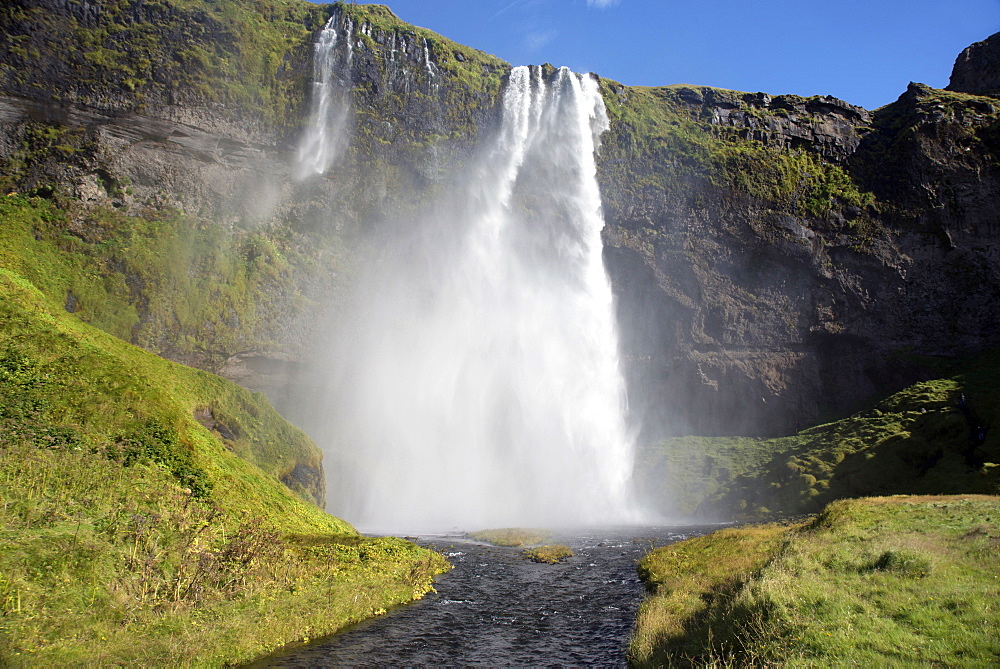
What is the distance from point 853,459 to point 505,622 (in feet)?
131

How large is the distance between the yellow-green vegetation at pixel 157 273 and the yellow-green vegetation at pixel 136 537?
18464 millimetres

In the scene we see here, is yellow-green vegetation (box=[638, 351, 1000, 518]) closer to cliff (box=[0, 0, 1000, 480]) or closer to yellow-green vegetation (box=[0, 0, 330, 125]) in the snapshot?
cliff (box=[0, 0, 1000, 480])

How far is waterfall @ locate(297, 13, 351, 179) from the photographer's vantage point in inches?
2488

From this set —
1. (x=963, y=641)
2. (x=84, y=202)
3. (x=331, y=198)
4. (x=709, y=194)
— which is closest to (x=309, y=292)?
(x=331, y=198)

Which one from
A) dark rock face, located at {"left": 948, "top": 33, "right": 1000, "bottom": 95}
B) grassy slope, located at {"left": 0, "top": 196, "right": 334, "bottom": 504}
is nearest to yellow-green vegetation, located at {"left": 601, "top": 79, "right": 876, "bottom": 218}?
dark rock face, located at {"left": 948, "top": 33, "right": 1000, "bottom": 95}

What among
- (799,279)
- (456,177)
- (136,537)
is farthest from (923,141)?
(136,537)

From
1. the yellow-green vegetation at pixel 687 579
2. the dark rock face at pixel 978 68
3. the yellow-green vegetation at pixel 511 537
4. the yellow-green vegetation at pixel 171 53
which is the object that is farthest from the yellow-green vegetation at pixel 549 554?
the dark rock face at pixel 978 68

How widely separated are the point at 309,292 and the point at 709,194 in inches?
1922

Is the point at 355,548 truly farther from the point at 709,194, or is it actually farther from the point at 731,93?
the point at 731,93

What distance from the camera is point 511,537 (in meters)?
35.2

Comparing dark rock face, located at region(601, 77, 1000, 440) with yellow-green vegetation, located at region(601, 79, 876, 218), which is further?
yellow-green vegetation, located at region(601, 79, 876, 218)

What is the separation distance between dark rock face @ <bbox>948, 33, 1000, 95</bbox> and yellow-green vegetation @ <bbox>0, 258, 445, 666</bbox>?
10326 cm

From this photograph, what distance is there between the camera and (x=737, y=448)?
62438 millimetres

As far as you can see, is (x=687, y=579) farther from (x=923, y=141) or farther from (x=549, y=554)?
(x=923, y=141)
